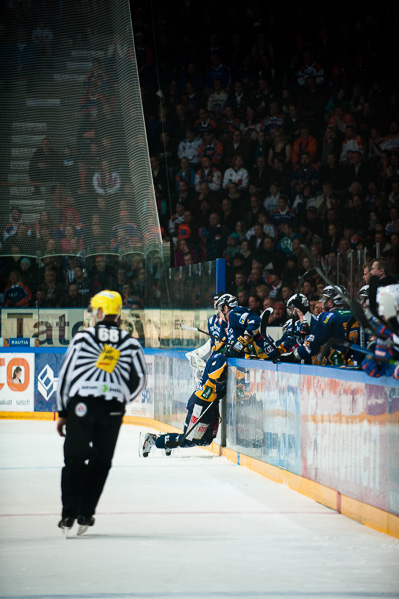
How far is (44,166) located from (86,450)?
992cm

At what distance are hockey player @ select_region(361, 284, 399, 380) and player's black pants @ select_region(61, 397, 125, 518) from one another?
1.58m

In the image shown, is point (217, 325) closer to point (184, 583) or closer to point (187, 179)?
point (184, 583)

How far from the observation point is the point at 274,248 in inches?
595

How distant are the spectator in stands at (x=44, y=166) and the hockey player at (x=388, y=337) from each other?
32.4 feet

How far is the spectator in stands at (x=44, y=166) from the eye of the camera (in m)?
14.9

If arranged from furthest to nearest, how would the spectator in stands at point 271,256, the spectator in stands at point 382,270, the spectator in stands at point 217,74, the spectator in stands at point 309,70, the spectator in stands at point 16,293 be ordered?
the spectator in stands at point 217,74
the spectator in stands at point 309,70
the spectator in stands at point 271,256
the spectator in stands at point 16,293
the spectator in stands at point 382,270

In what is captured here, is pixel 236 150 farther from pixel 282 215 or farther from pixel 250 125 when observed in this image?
pixel 282 215

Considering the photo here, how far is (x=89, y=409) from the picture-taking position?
5.75 m

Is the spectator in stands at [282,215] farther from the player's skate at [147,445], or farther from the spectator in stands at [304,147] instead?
the player's skate at [147,445]

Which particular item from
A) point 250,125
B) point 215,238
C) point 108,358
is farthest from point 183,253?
point 108,358

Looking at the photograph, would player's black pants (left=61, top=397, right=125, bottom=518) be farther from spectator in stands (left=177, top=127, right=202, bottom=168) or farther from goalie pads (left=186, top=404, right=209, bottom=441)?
spectator in stands (left=177, top=127, right=202, bottom=168)

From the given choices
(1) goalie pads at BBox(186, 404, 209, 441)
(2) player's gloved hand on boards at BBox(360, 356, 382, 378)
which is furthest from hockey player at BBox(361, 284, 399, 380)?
(1) goalie pads at BBox(186, 404, 209, 441)

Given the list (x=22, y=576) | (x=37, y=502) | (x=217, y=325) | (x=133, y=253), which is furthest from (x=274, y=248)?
(x=22, y=576)

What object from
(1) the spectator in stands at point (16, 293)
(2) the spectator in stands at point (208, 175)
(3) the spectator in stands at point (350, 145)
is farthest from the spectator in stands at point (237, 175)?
(1) the spectator in stands at point (16, 293)
